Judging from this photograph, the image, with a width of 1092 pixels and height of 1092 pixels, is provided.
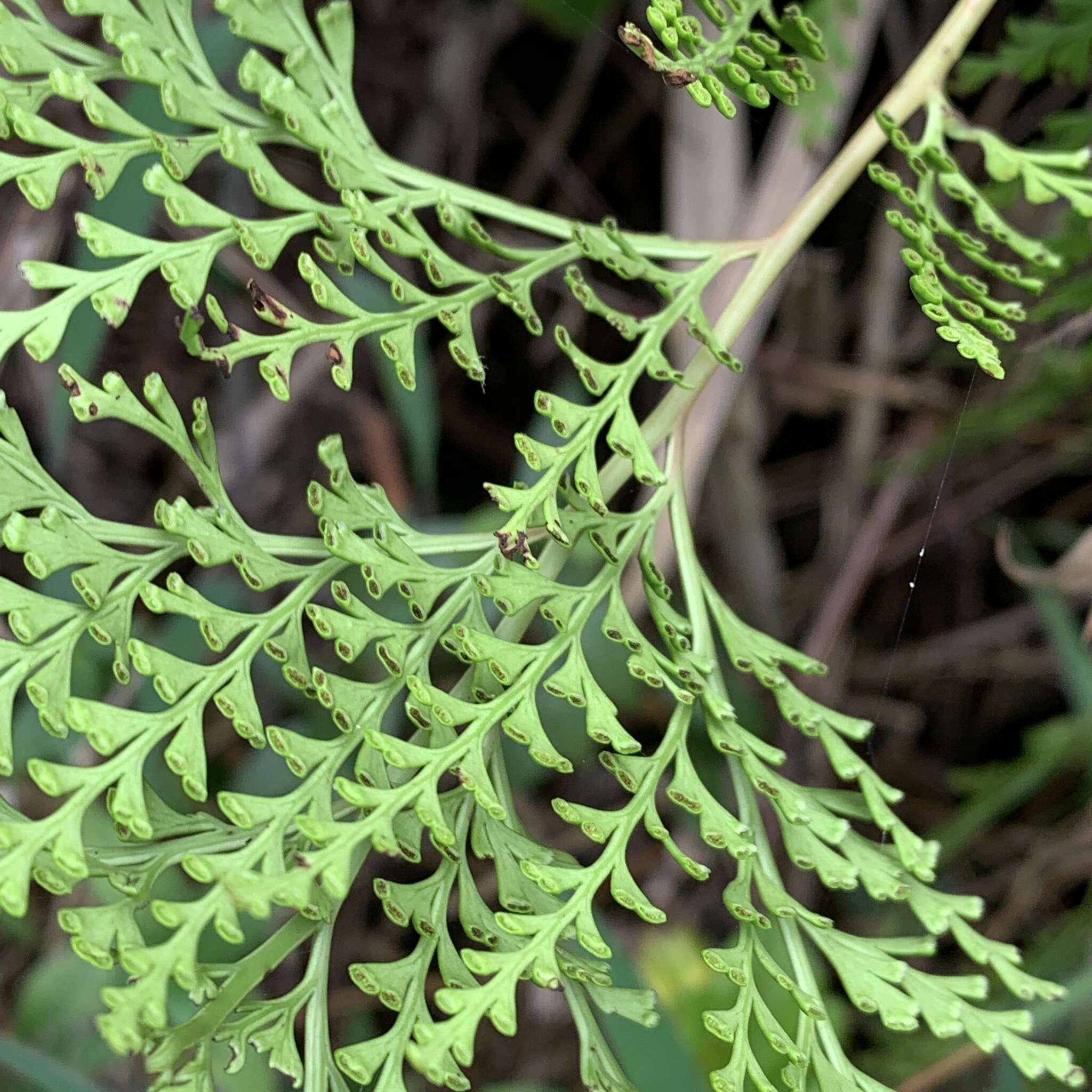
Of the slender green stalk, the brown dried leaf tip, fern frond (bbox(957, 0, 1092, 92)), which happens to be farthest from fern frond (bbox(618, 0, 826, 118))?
fern frond (bbox(957, 0, 1092, 92))

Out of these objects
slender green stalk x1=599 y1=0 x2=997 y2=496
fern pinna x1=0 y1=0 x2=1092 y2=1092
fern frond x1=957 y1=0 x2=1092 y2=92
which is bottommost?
fern pinna x1=0 y1=0 x2=1092 y2=1092

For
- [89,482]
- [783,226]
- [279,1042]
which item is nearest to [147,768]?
[89,482]

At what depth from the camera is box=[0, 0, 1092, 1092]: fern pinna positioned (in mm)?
736

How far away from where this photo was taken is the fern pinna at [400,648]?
2.41 ft

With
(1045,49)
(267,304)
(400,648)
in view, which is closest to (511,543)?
(400,648)

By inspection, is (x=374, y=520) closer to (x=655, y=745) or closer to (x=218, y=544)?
(x=218, y=544)

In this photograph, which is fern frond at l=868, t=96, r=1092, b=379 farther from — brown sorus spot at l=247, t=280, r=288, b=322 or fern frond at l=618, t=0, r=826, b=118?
brown sorus spot at l=247, t=280, r=288, b=322

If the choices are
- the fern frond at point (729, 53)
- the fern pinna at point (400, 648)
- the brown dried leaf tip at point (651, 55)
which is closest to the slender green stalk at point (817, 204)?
the fern pinna at point (400, 648)

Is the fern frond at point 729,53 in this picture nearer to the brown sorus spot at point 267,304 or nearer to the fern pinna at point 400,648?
the fern pinna at point 400,648

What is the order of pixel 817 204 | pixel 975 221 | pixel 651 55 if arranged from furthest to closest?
pixel 817 204, pixel 975 221, pixel 651 55

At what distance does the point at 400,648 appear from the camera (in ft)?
2.69

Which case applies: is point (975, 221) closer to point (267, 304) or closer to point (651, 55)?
point (651, 55)

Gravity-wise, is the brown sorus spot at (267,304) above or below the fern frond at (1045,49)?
below

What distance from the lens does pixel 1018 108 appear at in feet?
5.38
